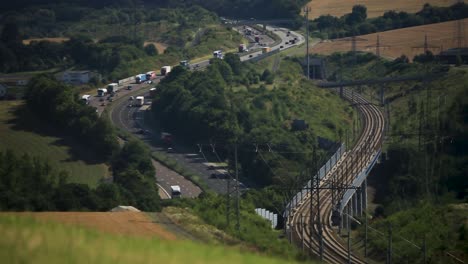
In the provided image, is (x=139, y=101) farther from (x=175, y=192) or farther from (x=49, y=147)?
(x=175, y=192)

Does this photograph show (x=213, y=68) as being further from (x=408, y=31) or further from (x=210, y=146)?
(x=408, y=31)

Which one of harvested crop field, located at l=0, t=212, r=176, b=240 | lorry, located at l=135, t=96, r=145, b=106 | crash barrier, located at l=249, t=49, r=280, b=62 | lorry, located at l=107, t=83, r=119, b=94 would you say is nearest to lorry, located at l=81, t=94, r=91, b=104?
lorry, located at l=107, t=83, r=119, b=94

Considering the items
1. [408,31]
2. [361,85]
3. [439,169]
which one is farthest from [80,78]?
[439,169]

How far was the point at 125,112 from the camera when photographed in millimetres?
23359

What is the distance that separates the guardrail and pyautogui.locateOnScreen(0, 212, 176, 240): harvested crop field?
16.6 feet

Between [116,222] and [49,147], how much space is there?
969cm

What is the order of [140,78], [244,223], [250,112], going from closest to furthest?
[244,223] < [250,112] < [140,78]

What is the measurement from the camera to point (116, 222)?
8734 millimetres

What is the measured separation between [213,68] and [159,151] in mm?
5482

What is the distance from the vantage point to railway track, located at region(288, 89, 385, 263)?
13.1m

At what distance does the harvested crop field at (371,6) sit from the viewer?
3425 centimetres

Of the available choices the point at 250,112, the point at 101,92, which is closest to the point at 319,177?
the point at 250,112

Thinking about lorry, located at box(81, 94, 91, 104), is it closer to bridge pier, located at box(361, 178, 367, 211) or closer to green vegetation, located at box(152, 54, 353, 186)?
green vegetation, located at box(152, 54, 353, 186)

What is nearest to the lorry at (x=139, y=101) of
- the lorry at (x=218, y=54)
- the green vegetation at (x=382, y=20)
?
the lorry at (x=218, y=54)
